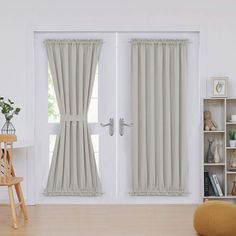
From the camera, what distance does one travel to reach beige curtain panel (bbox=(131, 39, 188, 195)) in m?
5.47

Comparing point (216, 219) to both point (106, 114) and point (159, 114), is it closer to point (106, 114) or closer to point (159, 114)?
point (159, 114)

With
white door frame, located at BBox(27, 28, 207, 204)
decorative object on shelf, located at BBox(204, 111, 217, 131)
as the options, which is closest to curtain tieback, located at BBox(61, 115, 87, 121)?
white door frame, located at BBox(27, 28, 207, 204)

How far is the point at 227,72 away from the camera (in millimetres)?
5465

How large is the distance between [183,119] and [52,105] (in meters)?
1.51

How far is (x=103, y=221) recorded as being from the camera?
180 inches

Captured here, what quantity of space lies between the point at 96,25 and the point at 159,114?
124cm

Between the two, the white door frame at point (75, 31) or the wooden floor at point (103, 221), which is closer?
the wooden floor at point (103, 221)

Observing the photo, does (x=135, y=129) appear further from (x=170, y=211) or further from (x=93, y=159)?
(x=170, y=211)

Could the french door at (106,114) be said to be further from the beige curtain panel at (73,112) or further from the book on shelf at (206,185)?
the book on shelf at (206,185)

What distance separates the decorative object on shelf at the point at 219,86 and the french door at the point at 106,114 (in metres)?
0.27

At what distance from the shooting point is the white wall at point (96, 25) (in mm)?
5469

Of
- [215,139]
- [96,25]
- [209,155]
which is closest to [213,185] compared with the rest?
[209,155]

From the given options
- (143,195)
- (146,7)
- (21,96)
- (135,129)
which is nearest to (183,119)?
(135,129)

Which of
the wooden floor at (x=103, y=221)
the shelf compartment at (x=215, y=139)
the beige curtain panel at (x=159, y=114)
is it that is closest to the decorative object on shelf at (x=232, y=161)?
the shelf compartment at (x=215, y=139)
